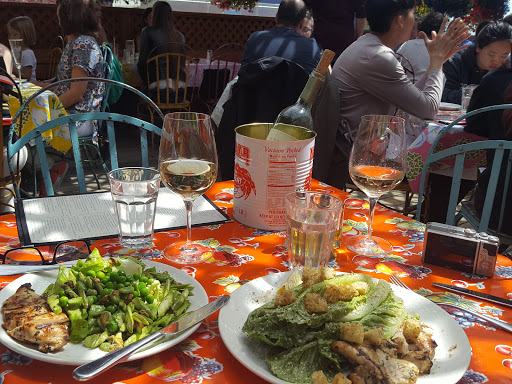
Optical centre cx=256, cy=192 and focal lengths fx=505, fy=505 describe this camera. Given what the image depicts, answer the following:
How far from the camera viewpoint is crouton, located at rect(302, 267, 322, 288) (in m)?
0.80

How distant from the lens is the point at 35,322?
0.70 meters

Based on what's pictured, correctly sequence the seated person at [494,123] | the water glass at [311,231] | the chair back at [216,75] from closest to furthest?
the water glass at [311,231] < the seated person at [494,123] < the chair back at [216,75]

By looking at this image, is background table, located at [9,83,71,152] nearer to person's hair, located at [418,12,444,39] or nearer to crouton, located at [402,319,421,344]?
crouton, located at [402,319,421,344]

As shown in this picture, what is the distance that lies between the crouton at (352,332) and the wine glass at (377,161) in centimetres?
47

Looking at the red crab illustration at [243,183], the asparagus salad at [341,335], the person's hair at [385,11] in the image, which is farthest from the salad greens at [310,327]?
the person's hair at [385,11]

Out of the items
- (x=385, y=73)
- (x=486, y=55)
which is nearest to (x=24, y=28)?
(x=385, y=73)

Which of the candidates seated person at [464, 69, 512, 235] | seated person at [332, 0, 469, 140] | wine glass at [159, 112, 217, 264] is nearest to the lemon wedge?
wine glass at [159, 112, 217, 264]

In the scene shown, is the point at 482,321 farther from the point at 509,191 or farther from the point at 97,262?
the point at 509,191

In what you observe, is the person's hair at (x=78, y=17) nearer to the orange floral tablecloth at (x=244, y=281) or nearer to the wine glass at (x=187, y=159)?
the orange floral tablecloth at (x=244, y=281)

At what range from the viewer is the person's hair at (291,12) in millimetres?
3371

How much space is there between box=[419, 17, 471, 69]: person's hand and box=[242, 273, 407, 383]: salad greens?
2106 millimetres

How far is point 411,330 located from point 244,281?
1.19ft

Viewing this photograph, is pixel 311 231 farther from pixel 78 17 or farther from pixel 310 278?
pixel 78 17

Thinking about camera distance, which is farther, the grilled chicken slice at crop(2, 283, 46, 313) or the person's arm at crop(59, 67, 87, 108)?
the person's arm at crop(59, 67, 87, 108)
